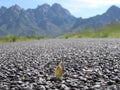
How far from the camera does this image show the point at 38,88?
12.5 m

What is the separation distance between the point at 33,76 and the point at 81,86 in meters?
3.54

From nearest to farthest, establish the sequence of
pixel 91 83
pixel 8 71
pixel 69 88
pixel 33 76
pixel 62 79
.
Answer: pixel 69 88
pixel 91 83
pixel 62 79
pixel 33 76
pixel 8 71

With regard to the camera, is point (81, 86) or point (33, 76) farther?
point (33, 76)

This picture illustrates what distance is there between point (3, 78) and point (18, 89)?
314 centimetres

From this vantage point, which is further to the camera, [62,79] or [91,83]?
[62,79]

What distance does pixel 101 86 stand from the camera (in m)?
12.7

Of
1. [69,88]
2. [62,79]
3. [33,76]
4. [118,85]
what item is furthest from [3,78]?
[118,85]

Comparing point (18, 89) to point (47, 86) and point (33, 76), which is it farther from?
point (33, 76)

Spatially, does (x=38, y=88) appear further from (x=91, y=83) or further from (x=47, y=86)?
(x=91, y=83)

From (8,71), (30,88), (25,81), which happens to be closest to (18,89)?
(30,88)

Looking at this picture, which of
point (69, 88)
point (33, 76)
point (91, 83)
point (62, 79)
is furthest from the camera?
point (33, 76)

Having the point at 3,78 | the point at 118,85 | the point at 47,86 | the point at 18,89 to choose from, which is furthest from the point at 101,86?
the point at 3,78

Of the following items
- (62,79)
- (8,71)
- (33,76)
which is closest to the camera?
(62,79)

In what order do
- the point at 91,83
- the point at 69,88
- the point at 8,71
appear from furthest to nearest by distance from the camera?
the point at 8,71 < the point at 91,83 < the point at 69,88
